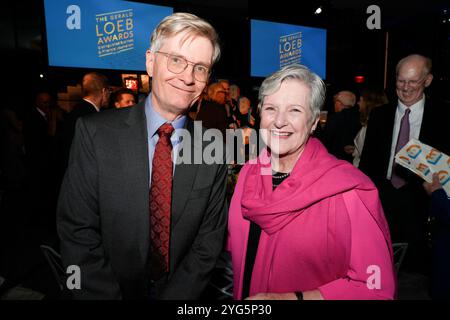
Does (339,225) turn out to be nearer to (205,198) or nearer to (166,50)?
(205,198)

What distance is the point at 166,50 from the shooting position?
4.07ft

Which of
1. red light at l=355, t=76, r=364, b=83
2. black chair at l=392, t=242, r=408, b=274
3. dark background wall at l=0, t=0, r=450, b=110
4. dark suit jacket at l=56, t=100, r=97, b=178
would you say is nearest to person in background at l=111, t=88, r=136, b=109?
dark suit jacket at l=56, t=100, r=97, b=178

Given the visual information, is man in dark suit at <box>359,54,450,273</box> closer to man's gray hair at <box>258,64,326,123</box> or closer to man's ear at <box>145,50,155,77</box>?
man's gray hair at <box>258,64,326,123</box>

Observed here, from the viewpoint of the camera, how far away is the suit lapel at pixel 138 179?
1.20m

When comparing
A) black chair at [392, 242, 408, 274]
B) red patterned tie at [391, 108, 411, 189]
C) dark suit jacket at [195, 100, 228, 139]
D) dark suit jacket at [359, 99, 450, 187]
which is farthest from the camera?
dark suit jacket at [195, 100, 228, 139]

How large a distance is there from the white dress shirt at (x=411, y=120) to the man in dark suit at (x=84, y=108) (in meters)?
2.94

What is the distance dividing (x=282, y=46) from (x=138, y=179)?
6.19 metres

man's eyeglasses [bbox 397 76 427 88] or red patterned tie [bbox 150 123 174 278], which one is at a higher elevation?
man's eyeglasses [bbox 397 76 427 88]

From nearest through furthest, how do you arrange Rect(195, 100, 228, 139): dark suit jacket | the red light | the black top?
the black top → Rect(195, 100, 228, 139): dark suit jacket → the red light

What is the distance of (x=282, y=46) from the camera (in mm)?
6660

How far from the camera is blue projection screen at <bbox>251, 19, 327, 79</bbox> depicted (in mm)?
6426

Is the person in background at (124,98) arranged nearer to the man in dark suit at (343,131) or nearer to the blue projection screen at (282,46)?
the man in dark suit at (343,131)
